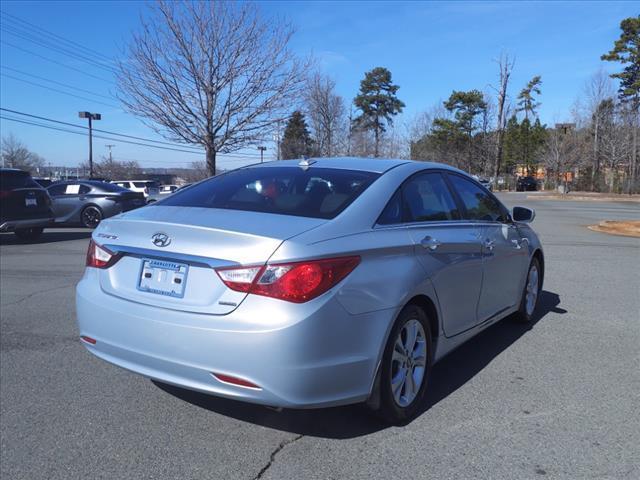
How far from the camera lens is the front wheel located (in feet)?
18.4

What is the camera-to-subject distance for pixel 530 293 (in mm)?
5770

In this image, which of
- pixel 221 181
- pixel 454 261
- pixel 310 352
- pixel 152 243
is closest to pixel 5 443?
pixel 152 243

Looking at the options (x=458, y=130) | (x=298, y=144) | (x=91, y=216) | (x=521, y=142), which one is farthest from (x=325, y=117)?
(x=521, y=142)

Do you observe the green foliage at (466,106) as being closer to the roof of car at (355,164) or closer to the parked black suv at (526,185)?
the parked black suv at (526,185)

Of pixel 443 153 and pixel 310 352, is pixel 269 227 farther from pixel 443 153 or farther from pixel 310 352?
pixel 443 153

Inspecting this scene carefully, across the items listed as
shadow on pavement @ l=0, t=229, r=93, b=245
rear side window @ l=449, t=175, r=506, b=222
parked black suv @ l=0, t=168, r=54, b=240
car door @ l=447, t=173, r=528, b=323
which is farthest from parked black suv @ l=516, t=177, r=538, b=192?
rear side window @ l=449, t=175, r=506, b=222

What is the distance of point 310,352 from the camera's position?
2.82 m

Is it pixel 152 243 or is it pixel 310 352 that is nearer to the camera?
pixel 310 352

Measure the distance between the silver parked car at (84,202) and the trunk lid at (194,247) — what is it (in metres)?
13.5

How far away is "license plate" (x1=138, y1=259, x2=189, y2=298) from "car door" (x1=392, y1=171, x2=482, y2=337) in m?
1.45

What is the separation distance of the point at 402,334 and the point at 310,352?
2.74 feet

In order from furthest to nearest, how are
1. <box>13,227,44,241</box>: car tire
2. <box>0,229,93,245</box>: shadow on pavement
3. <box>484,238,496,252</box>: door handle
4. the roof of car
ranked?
<box>13,227,44,241</box>: car tire < <box>0,229,93,245</box>: shadow on pavement < <box>484,238,496,252</box>: door handle < the roof of car

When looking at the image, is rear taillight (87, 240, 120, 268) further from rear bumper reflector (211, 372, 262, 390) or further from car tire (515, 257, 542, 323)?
car tire (515, 257, 542, 323)

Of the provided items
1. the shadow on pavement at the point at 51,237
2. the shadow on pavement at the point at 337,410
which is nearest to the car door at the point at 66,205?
the shadow on pavement at the point at 51,237
